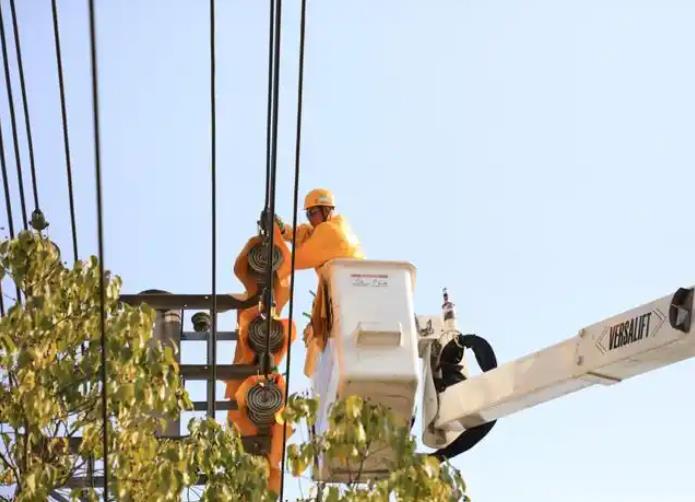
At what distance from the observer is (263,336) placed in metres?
9.27

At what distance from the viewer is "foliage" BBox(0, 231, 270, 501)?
22.1ft

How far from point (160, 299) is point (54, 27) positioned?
213 cm

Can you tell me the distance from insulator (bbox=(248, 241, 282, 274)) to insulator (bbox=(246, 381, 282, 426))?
0.71 m

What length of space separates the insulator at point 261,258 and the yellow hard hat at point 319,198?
3.14 feet

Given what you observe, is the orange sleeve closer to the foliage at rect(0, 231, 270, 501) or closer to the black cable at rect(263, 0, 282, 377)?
the black cable at rect(263, 0, 282, 377)

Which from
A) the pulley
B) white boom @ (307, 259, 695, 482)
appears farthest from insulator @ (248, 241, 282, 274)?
white boom @ (307, 259, 695, 482)

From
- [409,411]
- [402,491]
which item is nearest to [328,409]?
[409,411]

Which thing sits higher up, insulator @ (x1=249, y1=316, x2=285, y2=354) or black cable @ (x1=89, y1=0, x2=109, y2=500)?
insulator @ (x1=249, y1=316, x2=285, y2=354)

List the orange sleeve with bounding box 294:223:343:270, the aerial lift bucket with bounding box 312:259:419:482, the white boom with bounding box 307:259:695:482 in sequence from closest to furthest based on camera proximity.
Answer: the white boom with bounding box 307:259:695:482, the aerial lift bucket with bounding box 312:259:419:482, the orange sleeve with bounding box 294:223:343:270

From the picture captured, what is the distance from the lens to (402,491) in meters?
6.41

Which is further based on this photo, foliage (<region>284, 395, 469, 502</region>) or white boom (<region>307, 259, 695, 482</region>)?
white boom (<region>307, 259, 695, 482</region>)

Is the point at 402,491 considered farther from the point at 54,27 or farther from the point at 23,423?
the point at 54,27

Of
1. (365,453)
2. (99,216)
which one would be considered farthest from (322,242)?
(99,216)

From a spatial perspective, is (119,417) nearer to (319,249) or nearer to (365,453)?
(365,453)
